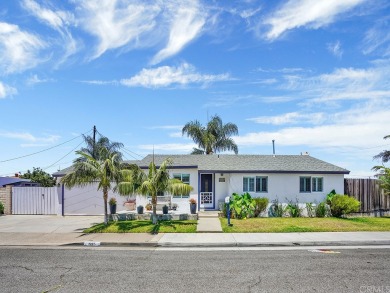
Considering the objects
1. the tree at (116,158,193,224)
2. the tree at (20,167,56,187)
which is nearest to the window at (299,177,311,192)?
the tree at (116,158,193,224)

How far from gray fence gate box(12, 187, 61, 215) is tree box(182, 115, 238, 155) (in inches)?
847

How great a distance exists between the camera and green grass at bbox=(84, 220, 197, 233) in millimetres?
16516

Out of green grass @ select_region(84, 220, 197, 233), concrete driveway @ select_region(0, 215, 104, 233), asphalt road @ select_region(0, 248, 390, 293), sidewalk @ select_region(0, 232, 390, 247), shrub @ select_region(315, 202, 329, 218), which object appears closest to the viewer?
asphalt road @ select_region(0, 248, 390, 293)

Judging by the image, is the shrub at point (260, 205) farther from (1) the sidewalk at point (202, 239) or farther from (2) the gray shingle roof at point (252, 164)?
(1) the sidewalk at point (202, 239)

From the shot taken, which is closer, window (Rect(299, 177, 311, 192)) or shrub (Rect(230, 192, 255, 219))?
shrub (Rect(230, 192, 255, 219))

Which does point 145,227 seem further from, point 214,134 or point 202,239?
point 214,134

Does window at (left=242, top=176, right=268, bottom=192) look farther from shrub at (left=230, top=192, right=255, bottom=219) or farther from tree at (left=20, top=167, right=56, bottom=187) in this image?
tree at (left=20, top=167, right=56, bottom=187)

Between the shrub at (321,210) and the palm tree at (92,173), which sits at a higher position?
the palm tree at (92,173)

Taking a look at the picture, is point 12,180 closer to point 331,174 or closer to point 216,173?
point 216,173

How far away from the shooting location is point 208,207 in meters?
24.0

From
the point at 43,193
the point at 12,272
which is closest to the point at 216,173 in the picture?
the point at 43,193

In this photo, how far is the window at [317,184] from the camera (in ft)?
78.6

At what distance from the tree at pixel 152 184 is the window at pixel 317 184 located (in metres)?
11.2

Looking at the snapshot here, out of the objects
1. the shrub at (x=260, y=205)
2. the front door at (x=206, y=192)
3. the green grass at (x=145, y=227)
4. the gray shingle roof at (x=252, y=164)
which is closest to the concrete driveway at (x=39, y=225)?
the green grass at (x=145, y=227)
